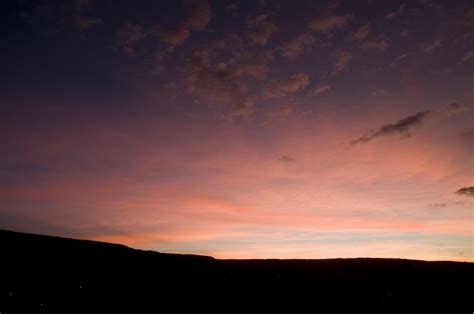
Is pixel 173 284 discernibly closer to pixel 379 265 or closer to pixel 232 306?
pixel 232 306

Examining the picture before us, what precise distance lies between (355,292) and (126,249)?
18.1 m

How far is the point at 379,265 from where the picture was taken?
3219 centimetres

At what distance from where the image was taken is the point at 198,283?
77.6 feet

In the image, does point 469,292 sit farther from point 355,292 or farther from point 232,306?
point 232,306

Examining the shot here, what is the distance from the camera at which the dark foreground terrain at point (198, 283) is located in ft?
64.7

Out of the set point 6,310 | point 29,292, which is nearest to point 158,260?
point 29,292

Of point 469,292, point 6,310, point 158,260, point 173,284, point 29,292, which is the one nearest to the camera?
point 6,310

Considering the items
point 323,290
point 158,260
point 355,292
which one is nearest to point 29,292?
point 158,260

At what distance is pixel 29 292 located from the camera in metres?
19.1

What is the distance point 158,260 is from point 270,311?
12.1 metres

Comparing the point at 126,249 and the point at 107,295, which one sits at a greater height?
the point at 126,249

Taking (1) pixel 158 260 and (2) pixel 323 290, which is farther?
(1) pixel 158 260

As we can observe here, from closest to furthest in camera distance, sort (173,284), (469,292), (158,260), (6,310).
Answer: (6,310) → (173,284) → (469,292) → (158,260)

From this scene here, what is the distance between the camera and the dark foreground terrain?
19734 mm
